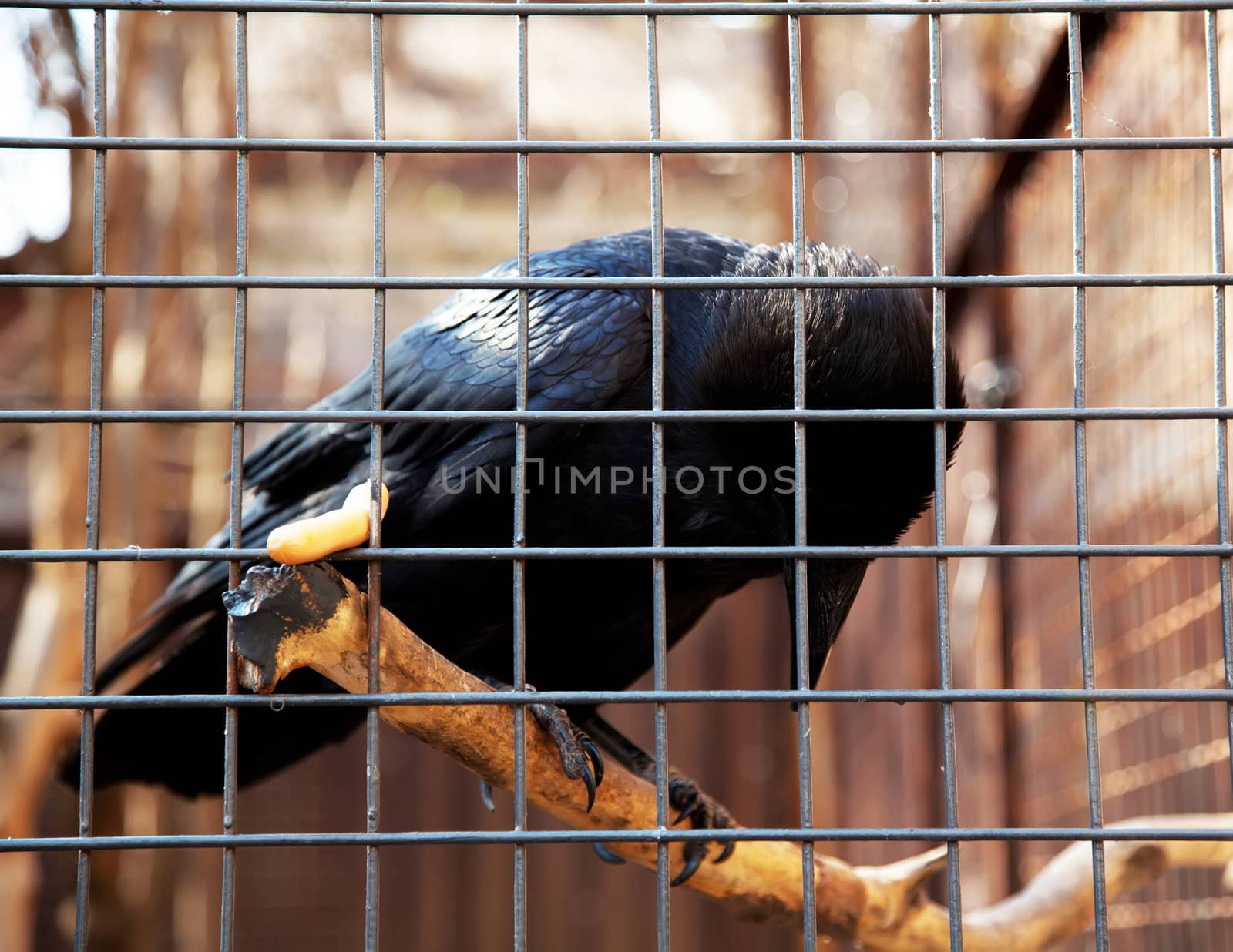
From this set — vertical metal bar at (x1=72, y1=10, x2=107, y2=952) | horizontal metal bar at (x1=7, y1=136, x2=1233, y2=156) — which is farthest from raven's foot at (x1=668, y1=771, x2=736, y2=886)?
horizontal metal bar at (x1=7, y1=136, x2=1233, y2=156)

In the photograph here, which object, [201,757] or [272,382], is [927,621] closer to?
[201,757]

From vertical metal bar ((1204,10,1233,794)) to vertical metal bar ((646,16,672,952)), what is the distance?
623 mm

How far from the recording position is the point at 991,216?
3.25 m

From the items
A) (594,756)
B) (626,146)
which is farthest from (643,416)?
(594,756)

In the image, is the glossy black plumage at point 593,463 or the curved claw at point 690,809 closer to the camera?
the glossy black plumage at point 593,463

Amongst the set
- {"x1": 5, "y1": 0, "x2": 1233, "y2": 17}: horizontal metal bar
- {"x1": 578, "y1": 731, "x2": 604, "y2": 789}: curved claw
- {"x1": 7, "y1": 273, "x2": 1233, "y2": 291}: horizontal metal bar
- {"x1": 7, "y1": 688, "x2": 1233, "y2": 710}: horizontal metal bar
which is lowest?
{"x1": 578, "y1": 731, "x2": 604, "y2": 789}: curved claw

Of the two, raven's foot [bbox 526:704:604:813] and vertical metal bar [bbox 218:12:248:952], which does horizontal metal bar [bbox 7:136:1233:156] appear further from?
raven's foot [bbox 526:704:604:813]

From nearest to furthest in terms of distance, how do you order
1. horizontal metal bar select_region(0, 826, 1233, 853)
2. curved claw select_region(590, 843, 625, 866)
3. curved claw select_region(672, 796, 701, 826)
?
horizontal metal bar select_region(0, 826, 1233, 853)
curved claw select_region(590, 843, 625, 866)
curved claw select_region(672, 796, 701, 826)

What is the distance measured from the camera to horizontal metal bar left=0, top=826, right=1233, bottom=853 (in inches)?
47.3

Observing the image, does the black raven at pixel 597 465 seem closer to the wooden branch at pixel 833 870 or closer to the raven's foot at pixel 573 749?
the raven's foot at pixel 573 749

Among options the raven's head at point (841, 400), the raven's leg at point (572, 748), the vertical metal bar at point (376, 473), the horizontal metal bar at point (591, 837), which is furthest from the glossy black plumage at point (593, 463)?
the horizontal metal bar at point (591, 837)

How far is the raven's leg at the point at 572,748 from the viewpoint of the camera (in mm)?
1908

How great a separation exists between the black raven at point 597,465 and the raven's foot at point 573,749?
31 millimetres

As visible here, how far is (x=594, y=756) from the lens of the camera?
1.96m
